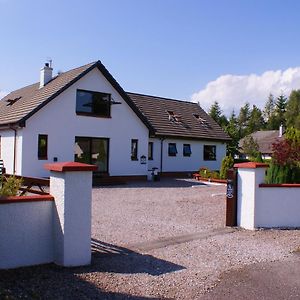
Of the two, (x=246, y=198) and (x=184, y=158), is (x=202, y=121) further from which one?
(x=246, y=198)

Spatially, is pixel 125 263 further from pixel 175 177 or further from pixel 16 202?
pixel 175 177

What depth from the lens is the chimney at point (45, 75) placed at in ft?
81.4

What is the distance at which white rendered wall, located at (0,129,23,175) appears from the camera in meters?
20.7

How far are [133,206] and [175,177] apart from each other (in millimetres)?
15579

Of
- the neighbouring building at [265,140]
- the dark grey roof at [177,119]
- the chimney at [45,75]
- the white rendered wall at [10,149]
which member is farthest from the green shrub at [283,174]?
the neighbouring building at [265,140]

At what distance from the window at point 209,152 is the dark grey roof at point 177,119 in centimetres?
88

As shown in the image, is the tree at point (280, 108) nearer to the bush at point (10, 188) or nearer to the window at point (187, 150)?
the window at point (187, 150)

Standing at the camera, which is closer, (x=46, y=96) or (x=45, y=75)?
(x=46, y=96)

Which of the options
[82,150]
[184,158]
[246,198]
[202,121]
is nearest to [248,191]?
[246,198]

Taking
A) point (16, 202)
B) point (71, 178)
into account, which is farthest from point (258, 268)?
point (16, 202)

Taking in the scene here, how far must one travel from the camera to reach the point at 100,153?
23.7m

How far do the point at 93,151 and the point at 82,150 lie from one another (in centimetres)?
72

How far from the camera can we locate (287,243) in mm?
8883

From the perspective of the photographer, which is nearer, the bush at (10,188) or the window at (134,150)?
the bush at (10,188)
